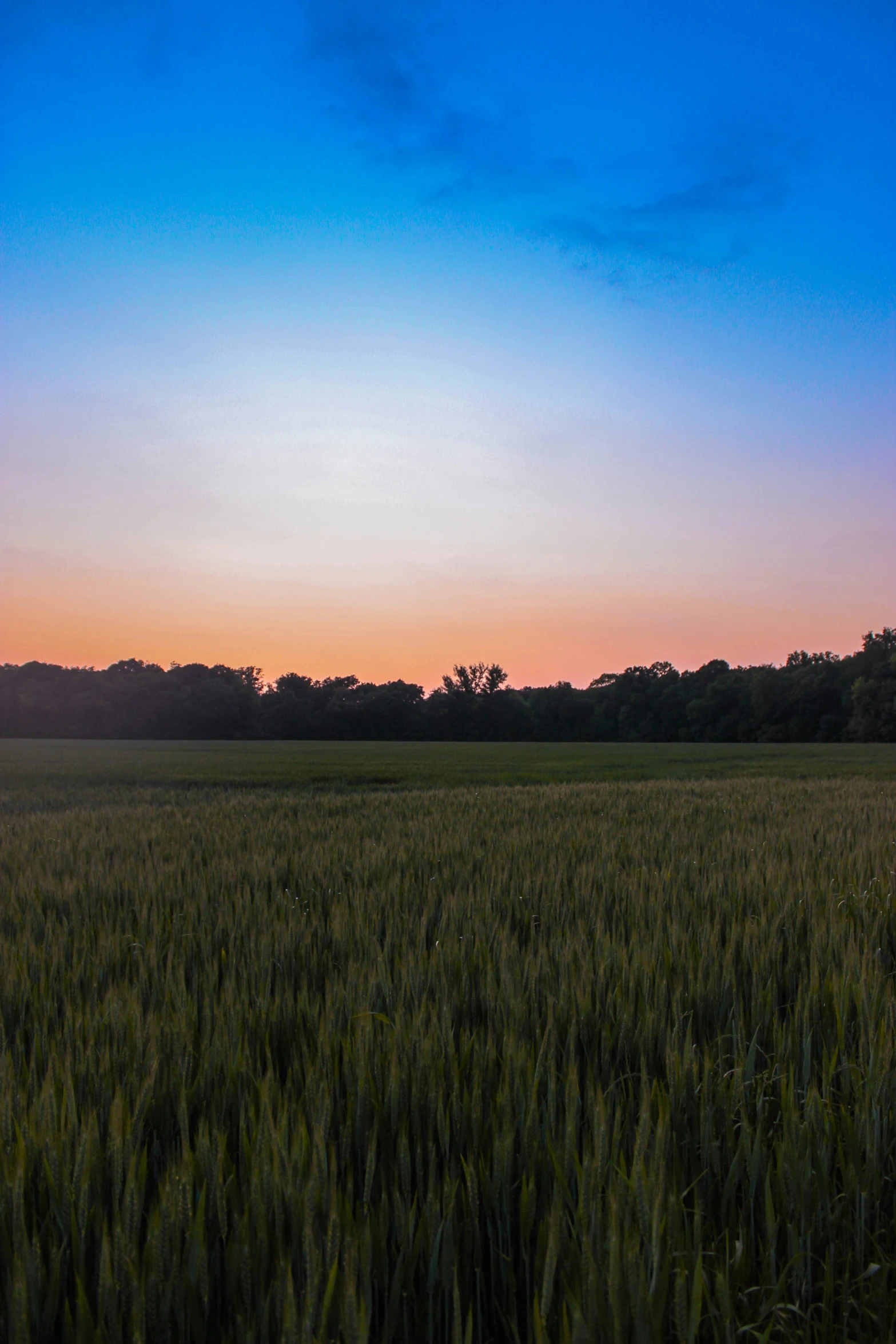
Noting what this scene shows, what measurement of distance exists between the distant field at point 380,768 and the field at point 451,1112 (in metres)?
12.7

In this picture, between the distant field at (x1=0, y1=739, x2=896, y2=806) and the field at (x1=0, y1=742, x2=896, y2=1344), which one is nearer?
the field at (x1=0, y1=742, x2=896, y2=1344)

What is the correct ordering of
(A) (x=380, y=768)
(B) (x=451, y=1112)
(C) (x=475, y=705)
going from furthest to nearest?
(C) (x=475, y=705) < (A) (x=380, y=768) < (B) (x=451, y=1112)

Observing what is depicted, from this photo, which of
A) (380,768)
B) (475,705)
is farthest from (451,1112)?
(475,705)

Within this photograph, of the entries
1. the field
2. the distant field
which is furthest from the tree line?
the field

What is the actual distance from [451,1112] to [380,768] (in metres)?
26.0

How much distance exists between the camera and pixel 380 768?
89.8 feet

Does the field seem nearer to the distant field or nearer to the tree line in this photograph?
the distant field

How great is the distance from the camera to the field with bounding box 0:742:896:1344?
1144 mm

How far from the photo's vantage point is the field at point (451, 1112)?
1144mm

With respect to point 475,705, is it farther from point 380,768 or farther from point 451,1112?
point 451,1112

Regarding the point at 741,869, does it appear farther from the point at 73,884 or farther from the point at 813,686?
the point at 813,686

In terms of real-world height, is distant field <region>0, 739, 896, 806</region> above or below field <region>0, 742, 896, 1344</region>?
below

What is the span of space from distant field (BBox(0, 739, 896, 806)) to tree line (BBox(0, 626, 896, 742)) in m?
49.6

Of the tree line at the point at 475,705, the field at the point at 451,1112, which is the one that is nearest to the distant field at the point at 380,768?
the field at the point at 451,1112
